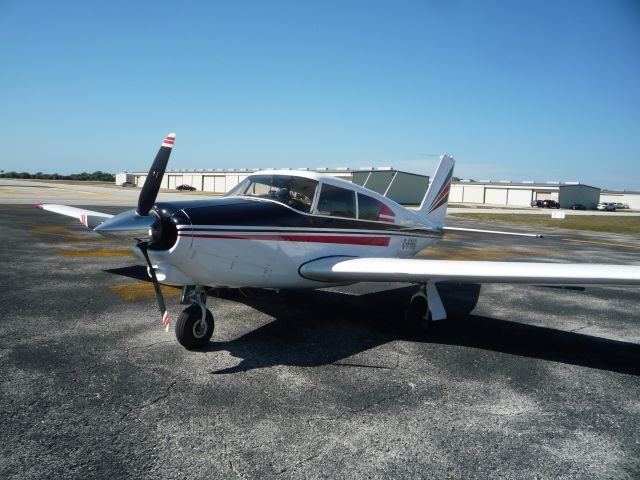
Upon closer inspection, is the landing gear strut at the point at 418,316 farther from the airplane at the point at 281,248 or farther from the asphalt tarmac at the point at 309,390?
the asphalt tarmac at the point at 309,390

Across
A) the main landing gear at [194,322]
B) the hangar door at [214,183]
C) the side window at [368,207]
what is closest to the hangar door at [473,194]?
the hangar door at [214,183]

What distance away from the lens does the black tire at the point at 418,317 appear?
282 inches

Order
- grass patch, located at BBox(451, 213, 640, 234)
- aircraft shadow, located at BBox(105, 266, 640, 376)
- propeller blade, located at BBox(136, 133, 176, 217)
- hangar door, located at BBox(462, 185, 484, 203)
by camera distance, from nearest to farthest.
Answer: propeller blade, located at BBox(136, 133, 176, 217) → aircraft shadow, located at BBox(105, 266, 640, 376) → grass patch, located at BBox(451, 213, 640, 234) → hangar door, located at BBox(462, 185, 484, 203)

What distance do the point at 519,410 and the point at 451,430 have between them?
95 cm

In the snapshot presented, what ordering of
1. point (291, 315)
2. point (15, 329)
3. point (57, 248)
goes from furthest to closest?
1. point (57, 248)
2. point (291, 315)
3. point (15, 329)

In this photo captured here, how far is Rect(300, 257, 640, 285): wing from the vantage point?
5.75 meters

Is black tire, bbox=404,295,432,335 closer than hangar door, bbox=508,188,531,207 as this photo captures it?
Yes

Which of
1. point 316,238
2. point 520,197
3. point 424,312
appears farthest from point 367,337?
point 520,197

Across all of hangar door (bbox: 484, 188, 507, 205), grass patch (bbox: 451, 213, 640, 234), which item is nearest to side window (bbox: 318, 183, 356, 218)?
grass patch (bbox: 451, 213, 640, 234)

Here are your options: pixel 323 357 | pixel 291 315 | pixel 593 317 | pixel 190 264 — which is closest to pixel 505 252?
pixel 593 317

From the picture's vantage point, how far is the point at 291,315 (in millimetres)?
7680

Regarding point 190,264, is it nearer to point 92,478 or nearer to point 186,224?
point 186,224

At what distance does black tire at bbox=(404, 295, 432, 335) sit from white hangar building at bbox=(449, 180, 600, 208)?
86493 millimetres

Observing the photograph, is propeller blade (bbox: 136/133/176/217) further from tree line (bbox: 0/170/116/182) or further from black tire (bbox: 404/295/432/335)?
tree line (bbox: 0/170/116/182)
